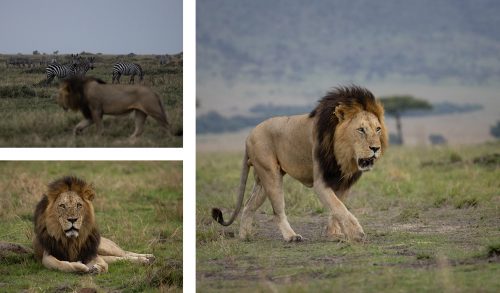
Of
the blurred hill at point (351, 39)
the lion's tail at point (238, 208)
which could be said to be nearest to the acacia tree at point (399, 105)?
the blurred hill at point (351, 39)

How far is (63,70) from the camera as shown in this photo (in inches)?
249

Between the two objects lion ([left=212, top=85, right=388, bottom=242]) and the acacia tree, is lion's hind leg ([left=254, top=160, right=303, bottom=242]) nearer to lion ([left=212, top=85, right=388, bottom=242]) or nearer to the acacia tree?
lion ([left=212, top=85, right=388, bottom=242])

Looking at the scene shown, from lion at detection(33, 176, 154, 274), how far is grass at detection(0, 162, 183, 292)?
65 millimetres

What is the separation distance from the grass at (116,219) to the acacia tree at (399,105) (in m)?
15.5

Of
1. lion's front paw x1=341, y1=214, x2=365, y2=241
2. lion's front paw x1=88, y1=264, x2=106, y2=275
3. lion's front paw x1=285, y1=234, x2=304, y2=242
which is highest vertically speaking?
lion's front paw x1=341, y1=214, x2=365, y2=241

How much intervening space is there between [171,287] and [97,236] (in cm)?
59

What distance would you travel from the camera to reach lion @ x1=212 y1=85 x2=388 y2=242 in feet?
22.4

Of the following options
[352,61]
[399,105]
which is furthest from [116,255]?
[352,61]

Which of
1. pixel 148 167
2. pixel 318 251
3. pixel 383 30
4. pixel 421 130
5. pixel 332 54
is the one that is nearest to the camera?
pixel 318 251

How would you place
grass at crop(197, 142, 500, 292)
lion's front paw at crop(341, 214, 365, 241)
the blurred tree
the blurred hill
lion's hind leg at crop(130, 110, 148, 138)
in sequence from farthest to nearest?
1. the blurred hill
2. the blurred tree
3. lion's front paw at crop(341, 214, 365, 241)
4. lion's hind leg at crop(130, 110, 148, 138)
5. grass at crop(197, 142, 500, 292)

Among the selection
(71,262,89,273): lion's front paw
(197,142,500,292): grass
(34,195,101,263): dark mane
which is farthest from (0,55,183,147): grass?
(197,142,500,292): grass

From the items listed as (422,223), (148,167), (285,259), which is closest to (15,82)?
(285,259)

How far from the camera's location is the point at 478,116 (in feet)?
102

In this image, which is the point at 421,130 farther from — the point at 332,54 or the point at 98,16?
the point at 98,16
